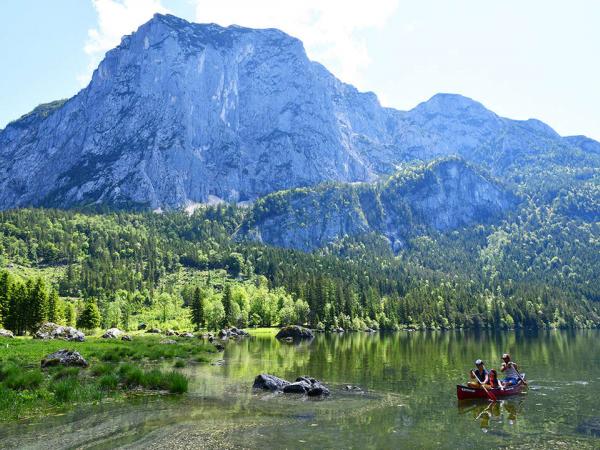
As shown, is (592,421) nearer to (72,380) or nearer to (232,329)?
(72,380)

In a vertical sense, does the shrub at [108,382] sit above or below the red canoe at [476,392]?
above

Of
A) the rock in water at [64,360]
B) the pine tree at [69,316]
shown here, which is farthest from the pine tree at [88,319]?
the rock in water at [64,360]

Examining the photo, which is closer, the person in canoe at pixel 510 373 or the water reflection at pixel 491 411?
→ the water reflection at pixel 491 411

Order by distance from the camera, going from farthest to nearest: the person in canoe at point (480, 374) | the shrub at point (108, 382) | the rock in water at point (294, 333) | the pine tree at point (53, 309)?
the rock in water at point (294, 333) < the pine tree at point (53, 309) < the person in canoe at point (480, 374) < the shrub at point (108, 382)

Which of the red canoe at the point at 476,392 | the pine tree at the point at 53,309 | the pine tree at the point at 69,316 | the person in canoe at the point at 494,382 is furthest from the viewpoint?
the pine tree at the point at 69,316

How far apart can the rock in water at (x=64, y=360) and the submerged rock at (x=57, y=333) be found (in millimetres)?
38433

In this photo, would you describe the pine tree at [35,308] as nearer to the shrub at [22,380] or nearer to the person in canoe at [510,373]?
the shrub at [22,380]

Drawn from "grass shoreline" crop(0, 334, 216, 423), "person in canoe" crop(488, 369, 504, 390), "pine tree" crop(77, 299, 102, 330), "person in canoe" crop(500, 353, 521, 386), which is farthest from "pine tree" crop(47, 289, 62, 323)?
"person in canoe" crop(500, 353, 521, 386)

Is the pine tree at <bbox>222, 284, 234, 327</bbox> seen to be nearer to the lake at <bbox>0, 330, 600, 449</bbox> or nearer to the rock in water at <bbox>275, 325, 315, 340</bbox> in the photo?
the rock in water at <bbox>275, 325, 315, 340</bbox>

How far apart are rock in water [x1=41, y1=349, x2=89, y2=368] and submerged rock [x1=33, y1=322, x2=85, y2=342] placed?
38.4 m

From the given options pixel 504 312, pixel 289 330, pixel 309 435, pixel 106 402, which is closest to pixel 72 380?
pixel 106 402

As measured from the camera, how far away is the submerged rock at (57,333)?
3356 inches

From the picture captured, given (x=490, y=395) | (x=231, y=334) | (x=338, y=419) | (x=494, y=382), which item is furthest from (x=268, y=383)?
(x=231, y=334)

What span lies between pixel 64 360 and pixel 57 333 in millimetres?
44603
